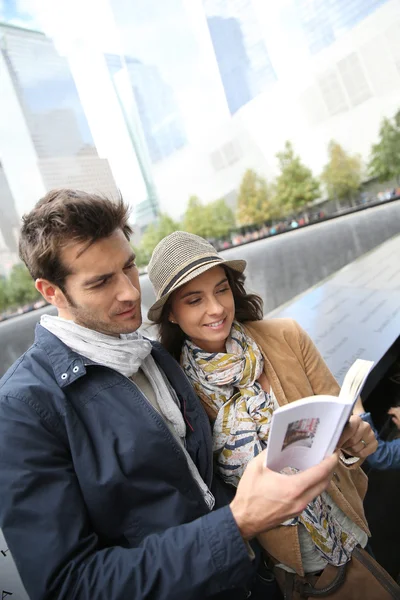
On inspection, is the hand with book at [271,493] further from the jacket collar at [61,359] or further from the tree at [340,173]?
the tree at [340,173]

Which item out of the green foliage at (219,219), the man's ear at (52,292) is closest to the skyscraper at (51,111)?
the man's ear at (52,292)

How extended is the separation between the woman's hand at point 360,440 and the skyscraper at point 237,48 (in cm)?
716

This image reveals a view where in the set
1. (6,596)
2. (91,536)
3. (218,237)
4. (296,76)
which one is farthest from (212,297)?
(296,76)

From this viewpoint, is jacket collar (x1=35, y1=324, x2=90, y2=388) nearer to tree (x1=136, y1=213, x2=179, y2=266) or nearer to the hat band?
the hat band

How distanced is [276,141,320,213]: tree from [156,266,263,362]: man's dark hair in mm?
6354

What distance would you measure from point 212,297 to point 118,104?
3599 mm

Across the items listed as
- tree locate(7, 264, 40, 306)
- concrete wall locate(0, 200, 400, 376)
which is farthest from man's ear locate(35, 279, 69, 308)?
concrete wall locate(0, 200, 400, 376)

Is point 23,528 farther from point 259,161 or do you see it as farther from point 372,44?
point 372,44

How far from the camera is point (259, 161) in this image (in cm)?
771

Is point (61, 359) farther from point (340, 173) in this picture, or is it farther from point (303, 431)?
point (340, 173)

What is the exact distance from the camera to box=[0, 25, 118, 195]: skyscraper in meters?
3.03

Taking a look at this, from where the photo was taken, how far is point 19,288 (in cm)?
307

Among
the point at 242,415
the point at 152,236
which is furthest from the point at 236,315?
the point at 152,236

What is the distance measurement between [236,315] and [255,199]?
245 inches
